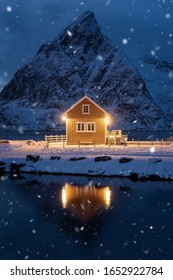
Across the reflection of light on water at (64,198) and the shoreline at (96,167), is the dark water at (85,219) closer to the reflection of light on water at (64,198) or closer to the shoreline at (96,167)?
the reflection of light on water at (64,198)

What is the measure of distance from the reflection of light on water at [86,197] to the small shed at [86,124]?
824 inches

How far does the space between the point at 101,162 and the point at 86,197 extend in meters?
10.3

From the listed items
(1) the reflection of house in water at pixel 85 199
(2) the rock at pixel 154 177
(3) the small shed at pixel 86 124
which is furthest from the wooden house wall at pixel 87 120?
(1) the reflection of house in water at pixel 85 199

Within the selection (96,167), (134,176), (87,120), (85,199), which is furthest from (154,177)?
(87,120)

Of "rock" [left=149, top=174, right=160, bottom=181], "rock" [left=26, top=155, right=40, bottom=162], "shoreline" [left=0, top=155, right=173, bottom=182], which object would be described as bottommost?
"rock" [left=149, top=174, right=160, bottom=181]

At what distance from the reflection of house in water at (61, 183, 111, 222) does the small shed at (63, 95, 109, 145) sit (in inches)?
824

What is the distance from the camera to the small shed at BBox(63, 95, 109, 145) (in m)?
56.9

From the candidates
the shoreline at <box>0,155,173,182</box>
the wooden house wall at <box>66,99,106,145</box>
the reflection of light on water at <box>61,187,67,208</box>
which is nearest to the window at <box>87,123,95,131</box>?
the wooden house wall at <box>66,99,106,145</box>

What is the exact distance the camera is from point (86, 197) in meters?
31.4

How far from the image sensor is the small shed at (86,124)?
56938 millimetres

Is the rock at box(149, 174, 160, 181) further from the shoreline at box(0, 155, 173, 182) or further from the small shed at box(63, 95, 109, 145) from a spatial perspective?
the small shed at box(63, 95, 109, 145)

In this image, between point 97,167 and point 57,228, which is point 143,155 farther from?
point 57,228

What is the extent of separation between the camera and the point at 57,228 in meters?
22.8

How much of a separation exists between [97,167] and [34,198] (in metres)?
10.4
